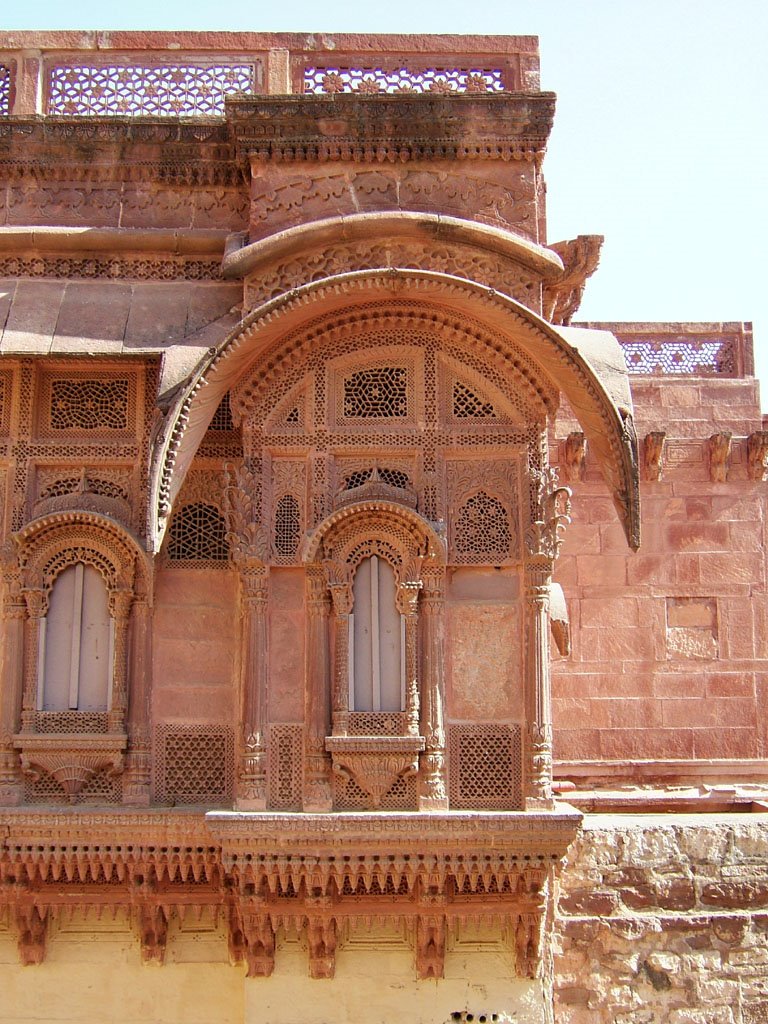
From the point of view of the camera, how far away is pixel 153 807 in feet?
24.6

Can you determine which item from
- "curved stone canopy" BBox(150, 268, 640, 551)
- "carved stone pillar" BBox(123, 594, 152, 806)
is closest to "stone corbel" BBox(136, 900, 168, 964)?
"carved stone pillar" BBox(123, 594, 152, 806)

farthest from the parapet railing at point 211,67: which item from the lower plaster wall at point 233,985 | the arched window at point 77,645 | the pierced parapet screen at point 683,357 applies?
the lower plaster wall at point 233,985

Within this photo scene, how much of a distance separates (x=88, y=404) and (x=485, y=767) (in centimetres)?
341

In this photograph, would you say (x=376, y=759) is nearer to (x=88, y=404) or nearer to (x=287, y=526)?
(x=287, y=526)

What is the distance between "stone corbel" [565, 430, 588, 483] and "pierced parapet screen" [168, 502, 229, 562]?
507 cm

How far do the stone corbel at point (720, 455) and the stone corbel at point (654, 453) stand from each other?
0.47 metres

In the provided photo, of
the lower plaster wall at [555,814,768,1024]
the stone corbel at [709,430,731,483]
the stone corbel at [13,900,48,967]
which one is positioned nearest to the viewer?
the stone corbel at [13,900,48,967]

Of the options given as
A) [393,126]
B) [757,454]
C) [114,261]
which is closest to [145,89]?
[114,261]

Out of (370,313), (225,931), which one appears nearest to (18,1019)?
(225,931)

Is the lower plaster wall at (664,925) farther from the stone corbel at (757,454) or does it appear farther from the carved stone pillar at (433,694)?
the stone corbel at (757,454)

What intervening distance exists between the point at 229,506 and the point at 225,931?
2627 mm

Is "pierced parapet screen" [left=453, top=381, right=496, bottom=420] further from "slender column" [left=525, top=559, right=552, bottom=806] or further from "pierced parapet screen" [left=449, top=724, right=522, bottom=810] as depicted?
"pierced parapet screen" [left=449, top=724, right=522, bottom=810]

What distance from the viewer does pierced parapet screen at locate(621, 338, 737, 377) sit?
12562 millimetres

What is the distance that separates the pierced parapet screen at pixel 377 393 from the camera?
304 inches
